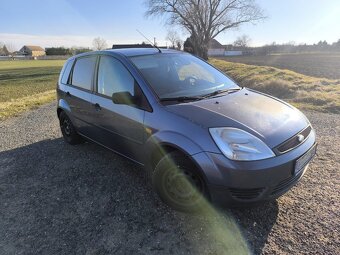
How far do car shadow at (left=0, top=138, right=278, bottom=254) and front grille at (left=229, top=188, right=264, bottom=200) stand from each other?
403 mm

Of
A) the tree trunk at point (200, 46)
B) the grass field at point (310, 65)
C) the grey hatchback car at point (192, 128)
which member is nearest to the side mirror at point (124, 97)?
the grey hatchback car at point (192, 128)

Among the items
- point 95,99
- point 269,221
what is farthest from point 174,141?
point 95,99

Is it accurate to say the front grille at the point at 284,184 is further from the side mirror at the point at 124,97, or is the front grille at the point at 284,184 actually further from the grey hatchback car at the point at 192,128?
the side mirror at the point at 124,97

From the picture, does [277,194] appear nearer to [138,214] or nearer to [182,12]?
[138,214]

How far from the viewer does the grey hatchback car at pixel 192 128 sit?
8.86 feet

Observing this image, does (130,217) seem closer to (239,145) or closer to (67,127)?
(239,145)

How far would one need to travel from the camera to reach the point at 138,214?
10.7 ft

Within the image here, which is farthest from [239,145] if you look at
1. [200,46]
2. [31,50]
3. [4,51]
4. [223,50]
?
[4,51]

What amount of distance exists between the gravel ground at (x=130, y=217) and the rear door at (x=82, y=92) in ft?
2.13

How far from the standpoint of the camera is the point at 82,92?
4617 mm

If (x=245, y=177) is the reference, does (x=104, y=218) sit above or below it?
below

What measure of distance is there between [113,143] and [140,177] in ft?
2.00

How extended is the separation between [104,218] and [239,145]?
5.41 feet

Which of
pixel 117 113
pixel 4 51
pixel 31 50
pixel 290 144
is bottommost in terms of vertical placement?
pixel 290 144
